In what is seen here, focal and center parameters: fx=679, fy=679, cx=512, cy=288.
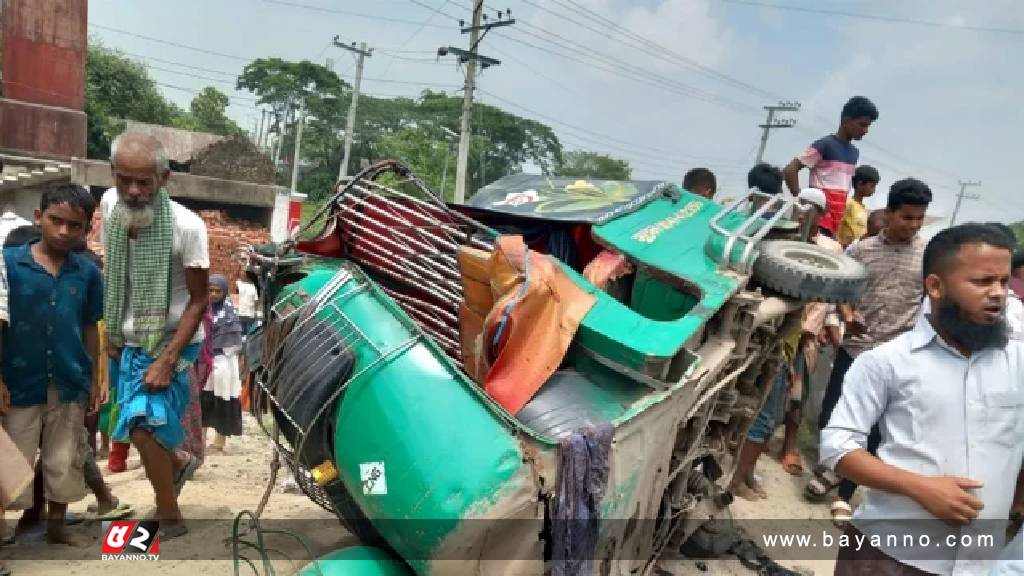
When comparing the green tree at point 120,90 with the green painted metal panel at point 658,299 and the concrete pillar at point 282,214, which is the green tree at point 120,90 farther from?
the green painted metal panel at point 658,299

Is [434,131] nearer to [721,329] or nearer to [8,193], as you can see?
[8,193]

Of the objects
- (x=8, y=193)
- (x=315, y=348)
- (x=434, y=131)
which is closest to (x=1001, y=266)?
(x=315, y=348)

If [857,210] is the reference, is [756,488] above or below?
below

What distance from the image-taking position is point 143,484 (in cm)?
399

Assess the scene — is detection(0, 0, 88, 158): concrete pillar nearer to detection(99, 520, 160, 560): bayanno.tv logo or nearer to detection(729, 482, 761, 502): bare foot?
detection(99, 520, 160, 560): bayanno.tv logo

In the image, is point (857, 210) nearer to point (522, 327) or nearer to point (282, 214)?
point (522, 327)

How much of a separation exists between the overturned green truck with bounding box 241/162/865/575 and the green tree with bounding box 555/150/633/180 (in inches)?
1767

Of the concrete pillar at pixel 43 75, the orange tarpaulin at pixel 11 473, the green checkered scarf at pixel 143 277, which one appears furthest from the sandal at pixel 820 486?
the concrete pillar at pixel 43 75

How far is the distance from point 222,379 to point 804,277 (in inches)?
155

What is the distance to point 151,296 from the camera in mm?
3070

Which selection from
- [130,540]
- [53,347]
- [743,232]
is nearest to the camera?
[53,347]

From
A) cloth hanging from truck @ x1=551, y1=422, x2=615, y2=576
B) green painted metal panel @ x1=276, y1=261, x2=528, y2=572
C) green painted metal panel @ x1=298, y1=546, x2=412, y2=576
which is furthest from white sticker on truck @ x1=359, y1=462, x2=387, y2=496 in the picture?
cloth hanging from truck @ x1=551, y1=422, x2=615, y2=576

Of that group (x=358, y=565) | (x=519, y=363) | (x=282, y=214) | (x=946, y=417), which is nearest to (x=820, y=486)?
(x=946, y=417)

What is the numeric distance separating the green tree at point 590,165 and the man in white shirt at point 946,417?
46332 mm
